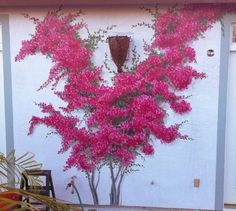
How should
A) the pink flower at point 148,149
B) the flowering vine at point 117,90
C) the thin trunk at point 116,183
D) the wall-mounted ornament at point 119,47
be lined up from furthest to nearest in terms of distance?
the thin trunk at point 116,183
the pink flower at point 148,149
the flowering vine at point 117,90
the wall-mounted ornament at point 119,47

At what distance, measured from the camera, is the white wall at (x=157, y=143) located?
13.6 ft

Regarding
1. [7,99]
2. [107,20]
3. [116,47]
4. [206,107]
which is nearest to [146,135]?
[206,107]

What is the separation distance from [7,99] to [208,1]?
9.66 feet

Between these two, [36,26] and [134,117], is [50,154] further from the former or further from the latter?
[36,26]

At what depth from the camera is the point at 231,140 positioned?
4.29m

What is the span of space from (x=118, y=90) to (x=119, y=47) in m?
0.57

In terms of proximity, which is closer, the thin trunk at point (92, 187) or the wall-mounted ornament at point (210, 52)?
the wall-mounted ornament at point (210, 52)

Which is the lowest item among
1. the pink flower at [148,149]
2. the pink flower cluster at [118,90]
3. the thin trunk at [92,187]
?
the thin trunk at [92,187]

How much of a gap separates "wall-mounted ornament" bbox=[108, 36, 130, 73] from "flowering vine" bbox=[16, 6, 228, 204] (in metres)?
0.23

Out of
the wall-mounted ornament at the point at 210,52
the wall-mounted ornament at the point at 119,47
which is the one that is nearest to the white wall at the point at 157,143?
the wall-mounted ornament at the point at 210,52

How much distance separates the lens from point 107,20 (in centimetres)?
416

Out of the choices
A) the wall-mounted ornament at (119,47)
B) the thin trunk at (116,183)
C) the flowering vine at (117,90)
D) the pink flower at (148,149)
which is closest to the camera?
the wall-mounted ornament at (119,47)

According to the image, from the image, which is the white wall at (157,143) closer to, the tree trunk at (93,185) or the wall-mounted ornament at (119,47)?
the tree trunk at (93,185)

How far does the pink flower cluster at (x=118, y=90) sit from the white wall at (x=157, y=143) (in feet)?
0.41
